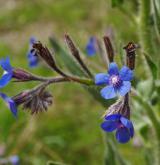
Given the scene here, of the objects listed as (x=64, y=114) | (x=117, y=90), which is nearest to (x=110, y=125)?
(x=117, y=90)

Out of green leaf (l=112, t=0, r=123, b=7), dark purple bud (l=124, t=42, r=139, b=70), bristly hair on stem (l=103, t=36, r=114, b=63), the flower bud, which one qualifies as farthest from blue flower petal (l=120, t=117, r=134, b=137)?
green leaf (l=112, t=0, r=123, b=7)

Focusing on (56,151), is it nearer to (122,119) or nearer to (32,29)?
(122,119)

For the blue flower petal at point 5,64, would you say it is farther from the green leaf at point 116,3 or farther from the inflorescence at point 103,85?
the green leaf at point 116,3

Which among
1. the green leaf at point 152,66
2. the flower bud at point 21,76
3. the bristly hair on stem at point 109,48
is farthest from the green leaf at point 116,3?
the flower bud at point 21,76

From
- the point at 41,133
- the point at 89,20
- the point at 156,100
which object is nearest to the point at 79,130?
the point at 41,133

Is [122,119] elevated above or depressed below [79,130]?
above

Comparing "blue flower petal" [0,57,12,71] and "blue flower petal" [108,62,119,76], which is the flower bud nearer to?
"blue flower petal" [0,57,12,71]
